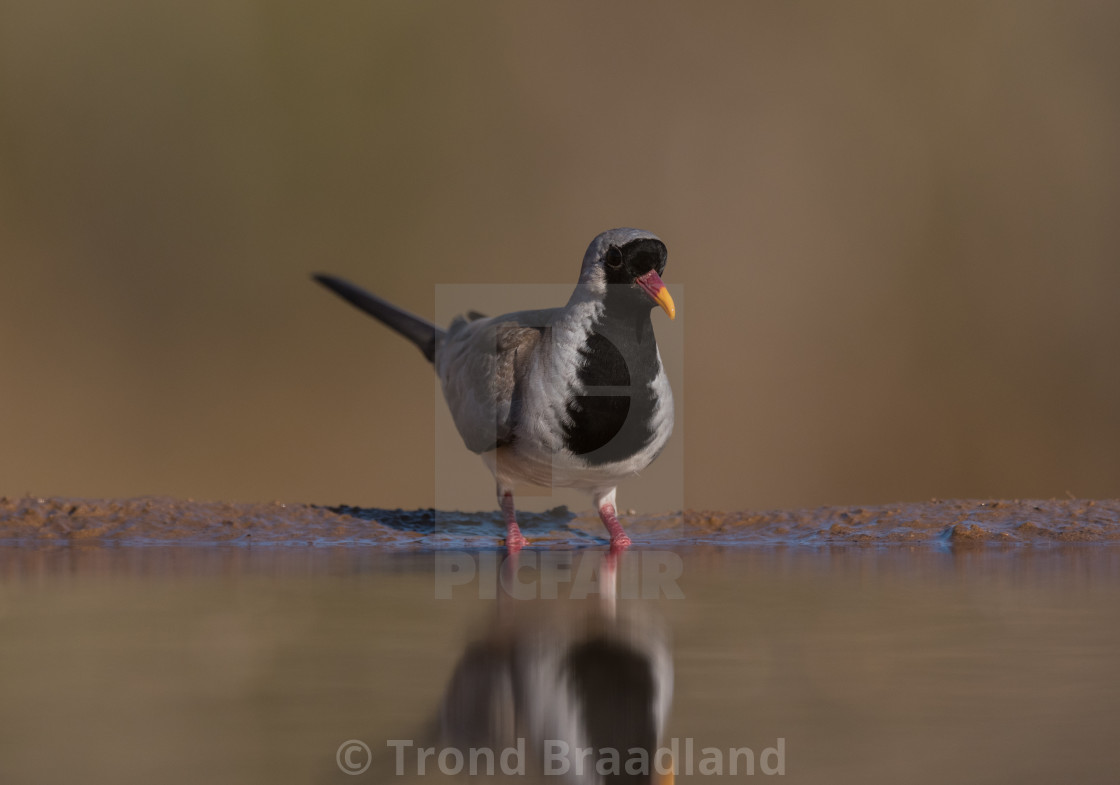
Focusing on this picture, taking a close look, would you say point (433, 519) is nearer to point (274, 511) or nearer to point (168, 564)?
point (274, 511)

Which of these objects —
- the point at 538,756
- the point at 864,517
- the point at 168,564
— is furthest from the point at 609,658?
the point at 864,517

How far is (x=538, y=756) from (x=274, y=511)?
12.1 ft

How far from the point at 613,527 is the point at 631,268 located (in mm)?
1084

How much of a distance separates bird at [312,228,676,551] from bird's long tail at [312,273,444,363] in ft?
3.91

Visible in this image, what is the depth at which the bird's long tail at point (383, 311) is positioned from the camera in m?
6.34

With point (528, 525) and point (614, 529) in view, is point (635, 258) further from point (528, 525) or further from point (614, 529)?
point (528, 525)

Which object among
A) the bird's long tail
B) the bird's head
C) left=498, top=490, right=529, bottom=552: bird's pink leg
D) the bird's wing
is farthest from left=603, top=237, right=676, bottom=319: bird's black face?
the bird's long tail

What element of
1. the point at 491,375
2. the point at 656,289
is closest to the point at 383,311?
the point at 491,375

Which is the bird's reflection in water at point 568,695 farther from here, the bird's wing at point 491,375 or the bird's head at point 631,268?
the bird's wing at point 491,375

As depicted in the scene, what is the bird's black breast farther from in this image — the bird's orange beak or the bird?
the bird's orange beak

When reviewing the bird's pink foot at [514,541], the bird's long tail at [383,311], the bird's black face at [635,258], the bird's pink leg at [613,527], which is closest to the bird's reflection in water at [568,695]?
the bird's pink foot at [514,541]

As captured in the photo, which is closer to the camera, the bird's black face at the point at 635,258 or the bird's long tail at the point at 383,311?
the bird's black face at the point at 635,258

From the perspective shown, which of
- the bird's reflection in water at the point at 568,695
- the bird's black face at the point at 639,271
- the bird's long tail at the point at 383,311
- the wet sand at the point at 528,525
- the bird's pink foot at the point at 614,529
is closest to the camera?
the bird's reflection in water at the point at 568,695

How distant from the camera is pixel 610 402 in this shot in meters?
4.78
